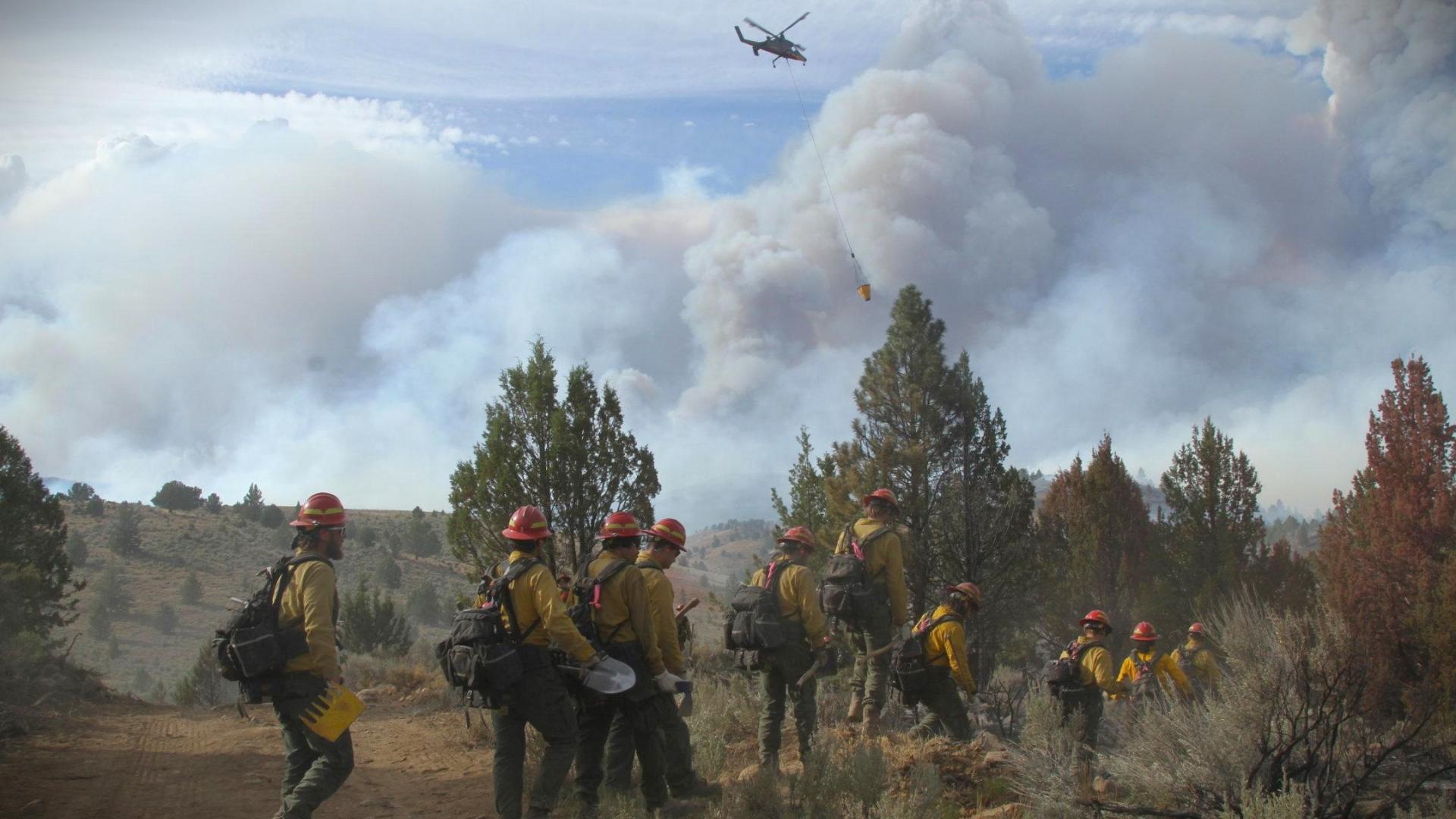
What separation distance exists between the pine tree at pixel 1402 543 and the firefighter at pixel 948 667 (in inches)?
288

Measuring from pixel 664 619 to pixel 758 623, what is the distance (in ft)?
3.53

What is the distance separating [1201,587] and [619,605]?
79.9 ft

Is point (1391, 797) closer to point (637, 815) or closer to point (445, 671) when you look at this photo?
point (637, 815)

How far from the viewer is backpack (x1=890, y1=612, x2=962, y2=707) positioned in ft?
22.2

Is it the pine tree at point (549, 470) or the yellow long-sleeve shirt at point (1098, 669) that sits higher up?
the pine tree at point (549, 470)

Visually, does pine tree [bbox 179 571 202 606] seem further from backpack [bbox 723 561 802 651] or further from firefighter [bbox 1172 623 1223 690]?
backpack [bbox 723 561 802 651]

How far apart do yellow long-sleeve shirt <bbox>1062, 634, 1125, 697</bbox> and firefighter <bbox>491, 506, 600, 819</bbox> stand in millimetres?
4590

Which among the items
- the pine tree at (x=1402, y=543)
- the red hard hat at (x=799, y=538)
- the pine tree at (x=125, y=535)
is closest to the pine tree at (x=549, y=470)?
the red hard hat at (x=799, y=538)

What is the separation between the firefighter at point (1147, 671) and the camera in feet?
25.3

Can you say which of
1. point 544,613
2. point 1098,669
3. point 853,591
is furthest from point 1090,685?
point 544,613

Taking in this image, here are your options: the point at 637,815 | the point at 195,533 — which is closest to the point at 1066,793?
the point at 637,815

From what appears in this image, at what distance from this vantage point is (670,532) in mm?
5906

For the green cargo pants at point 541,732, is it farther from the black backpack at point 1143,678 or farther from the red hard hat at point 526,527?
the black backpack at point 1143,678

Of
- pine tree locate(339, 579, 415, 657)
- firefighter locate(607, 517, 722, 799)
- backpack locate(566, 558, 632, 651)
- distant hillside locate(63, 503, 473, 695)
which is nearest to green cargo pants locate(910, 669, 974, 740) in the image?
firefighter locate(607, 517, 722, 799)
